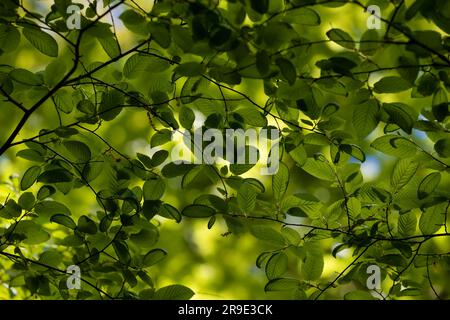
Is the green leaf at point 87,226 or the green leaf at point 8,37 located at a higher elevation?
the green leaf at point 8,37

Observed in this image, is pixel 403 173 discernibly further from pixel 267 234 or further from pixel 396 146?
pixel 267 234

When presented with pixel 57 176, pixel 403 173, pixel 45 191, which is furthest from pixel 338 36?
pixel 45 191

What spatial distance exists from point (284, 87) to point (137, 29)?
410mm

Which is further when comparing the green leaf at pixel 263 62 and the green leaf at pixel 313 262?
the green leaf at pixel 313 262

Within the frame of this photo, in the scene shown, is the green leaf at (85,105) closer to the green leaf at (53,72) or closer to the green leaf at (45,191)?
the green leaf at (53,72)

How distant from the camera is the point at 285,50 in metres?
1.34

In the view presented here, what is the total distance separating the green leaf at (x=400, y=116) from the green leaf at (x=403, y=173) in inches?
8.0

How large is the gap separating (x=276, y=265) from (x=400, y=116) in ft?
1.85

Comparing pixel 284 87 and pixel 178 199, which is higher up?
pixel 178 199

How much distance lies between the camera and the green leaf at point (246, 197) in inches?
60.2

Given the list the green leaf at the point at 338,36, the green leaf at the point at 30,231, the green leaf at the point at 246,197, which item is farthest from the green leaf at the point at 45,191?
the green leaf at the point at 338,36

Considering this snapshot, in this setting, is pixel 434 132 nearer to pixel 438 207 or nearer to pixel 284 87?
pixel 438 207

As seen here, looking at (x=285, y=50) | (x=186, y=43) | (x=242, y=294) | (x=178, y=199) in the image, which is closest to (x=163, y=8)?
(x=186, y=43)

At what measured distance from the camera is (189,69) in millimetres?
1342
